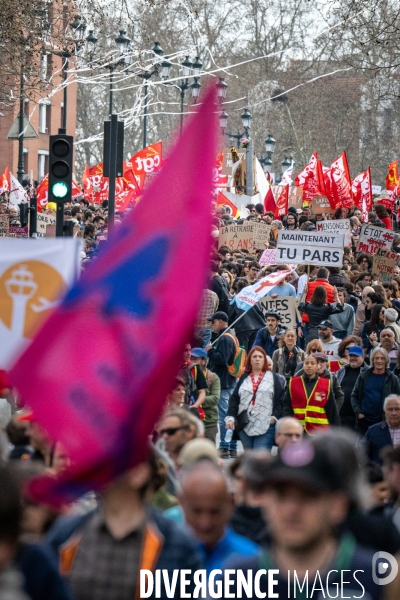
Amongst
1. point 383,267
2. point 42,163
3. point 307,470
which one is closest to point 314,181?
point 383,267

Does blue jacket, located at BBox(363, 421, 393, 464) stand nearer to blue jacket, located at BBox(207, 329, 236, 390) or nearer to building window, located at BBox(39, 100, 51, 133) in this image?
blue jacket, located at BBox(207, 329, 236, 390)

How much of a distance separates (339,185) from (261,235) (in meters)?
8.30

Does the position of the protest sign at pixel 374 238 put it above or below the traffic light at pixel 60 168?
below

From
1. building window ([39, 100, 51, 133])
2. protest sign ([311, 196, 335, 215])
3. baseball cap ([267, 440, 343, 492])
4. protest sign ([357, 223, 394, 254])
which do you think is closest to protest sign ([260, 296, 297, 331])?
protest sign ([357, 223, 394, 254])

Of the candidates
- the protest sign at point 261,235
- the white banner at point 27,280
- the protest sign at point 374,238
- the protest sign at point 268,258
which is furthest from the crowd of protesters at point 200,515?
the protest sign at point 261,235

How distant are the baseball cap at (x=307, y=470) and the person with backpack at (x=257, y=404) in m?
7.64

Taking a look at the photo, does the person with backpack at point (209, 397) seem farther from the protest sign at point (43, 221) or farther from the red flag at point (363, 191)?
the red flag at point (363, 191)

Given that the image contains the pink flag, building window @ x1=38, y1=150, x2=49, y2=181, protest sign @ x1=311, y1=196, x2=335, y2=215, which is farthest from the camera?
building window @ x1=38, y1=150, x2=49, y2=181

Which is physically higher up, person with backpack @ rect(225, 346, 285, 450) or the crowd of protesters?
the crowd of protesters

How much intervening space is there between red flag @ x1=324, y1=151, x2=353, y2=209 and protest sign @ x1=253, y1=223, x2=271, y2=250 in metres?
7.80

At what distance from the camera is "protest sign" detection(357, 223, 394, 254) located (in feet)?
60.3

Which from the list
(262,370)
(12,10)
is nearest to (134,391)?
(262,370)

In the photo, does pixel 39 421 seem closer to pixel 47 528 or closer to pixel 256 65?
pixel 47 528

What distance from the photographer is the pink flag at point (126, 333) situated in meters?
3.18
